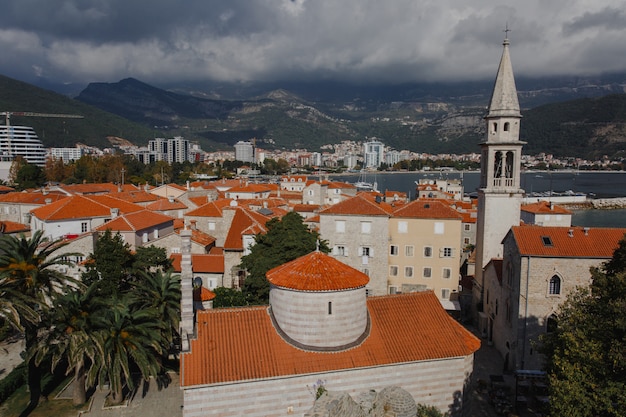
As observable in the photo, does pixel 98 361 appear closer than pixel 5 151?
Yes

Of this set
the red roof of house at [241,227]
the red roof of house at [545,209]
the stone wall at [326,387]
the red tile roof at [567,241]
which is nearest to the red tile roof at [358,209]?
the red roof of house at [241,227]

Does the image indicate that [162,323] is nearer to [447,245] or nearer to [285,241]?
[285,241]

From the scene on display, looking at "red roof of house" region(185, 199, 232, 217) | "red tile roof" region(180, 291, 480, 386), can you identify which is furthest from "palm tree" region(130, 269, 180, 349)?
"red roof of house" region(185, 199, 232, 217)

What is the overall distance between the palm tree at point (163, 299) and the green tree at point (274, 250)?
598cm

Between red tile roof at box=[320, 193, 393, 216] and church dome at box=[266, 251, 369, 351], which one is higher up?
red tile roof at box=[320, 193, 393, 216]

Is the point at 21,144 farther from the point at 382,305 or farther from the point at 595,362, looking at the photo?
the point at 595,362

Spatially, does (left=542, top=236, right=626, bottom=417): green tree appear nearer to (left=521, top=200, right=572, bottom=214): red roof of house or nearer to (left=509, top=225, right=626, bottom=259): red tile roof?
(left=509, top=225, right=626, bottom=259): red tile roof

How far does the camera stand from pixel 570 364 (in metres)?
13.6

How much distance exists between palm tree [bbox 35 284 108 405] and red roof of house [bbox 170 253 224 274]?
14664 mm

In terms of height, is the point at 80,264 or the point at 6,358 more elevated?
the point at 80,264

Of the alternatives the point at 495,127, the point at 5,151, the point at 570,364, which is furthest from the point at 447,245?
the point at 5,151

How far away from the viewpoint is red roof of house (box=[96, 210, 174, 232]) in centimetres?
3688

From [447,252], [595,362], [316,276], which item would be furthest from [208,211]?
[595,362]

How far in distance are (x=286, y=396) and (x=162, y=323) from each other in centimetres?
810
